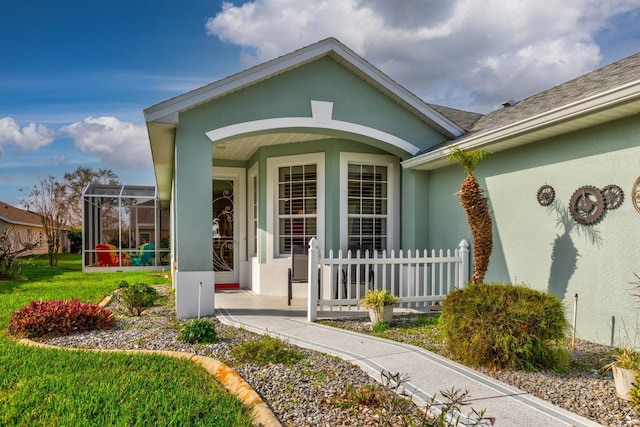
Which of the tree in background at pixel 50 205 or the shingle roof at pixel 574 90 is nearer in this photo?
the shingle roof at pixel 574 90

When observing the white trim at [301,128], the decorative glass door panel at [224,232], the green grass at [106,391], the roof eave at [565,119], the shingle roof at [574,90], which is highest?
the shingle roof at [574,90]

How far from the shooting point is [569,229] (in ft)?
18.8

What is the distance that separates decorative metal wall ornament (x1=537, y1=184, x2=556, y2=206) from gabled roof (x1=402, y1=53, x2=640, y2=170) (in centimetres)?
74

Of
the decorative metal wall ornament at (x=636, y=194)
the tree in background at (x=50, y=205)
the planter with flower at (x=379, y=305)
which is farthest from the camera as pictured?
the tree in background at (x=50, y=205)

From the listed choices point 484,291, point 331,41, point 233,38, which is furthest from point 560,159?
point 233,38

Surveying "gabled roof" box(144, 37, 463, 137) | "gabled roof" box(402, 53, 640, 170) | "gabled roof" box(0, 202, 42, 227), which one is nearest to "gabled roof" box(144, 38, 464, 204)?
"gabled roof" box(144, 37, 463, 137)

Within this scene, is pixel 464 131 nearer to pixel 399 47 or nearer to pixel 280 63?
pixel 280 63

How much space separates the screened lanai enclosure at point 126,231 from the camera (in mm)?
17734

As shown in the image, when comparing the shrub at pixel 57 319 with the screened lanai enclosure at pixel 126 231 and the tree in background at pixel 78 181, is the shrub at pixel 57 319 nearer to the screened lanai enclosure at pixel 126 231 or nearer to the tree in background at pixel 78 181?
the screened lanai enclosure at pixel 126 231

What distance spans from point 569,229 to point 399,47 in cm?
930

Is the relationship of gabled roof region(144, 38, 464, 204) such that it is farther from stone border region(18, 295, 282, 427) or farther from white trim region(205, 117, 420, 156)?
stone border region(18, 295, 282, 427)

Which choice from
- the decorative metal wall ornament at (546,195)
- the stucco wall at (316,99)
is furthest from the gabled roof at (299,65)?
the decorative metal wall ornament at (546,195)

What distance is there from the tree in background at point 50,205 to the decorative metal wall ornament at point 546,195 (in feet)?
67.1

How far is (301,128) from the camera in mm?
7727
